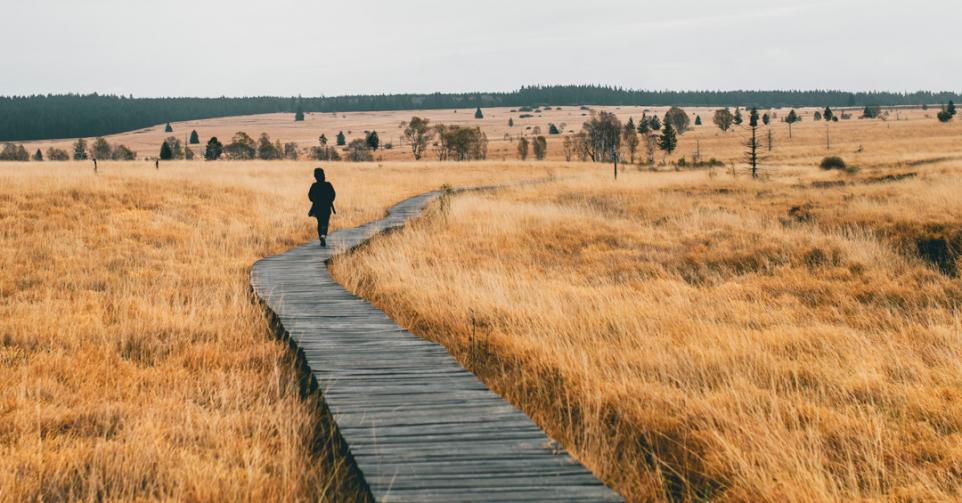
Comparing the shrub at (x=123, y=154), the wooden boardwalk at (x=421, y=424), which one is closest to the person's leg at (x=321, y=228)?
the wooden boardwalk at (x=421, y=424)

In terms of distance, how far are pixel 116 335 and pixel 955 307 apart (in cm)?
971

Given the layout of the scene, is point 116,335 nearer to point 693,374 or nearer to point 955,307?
point 693,374

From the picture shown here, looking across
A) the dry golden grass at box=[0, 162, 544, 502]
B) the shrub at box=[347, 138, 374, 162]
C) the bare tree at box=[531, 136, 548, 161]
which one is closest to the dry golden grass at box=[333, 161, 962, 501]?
the dry golden grass at box=[0, 162, 544, 502]

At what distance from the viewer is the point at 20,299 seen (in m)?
8.05

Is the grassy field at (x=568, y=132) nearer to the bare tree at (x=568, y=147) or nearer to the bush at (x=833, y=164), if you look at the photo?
the bare tree at (x=568, y=147)

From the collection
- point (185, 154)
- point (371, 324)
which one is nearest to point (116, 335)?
point (371, 324)

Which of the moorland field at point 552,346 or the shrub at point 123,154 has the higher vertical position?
the shrub at point 123,154

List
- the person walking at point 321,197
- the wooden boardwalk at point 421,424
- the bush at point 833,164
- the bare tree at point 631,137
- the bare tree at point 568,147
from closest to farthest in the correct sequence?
the wooden boardwalk at point 421,424 → the person walking at point 321,197 → the bush at point 833,164 → the bare tree at point 631,137 → the bare tree at point 568,147

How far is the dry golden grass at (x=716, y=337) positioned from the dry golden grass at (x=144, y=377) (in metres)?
1.79

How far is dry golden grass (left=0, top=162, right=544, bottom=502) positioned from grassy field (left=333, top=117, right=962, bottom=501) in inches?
70.3

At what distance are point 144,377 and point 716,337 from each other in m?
5.34

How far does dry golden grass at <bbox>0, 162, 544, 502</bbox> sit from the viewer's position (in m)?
3.67

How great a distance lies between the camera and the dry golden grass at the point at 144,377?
367 centimetres

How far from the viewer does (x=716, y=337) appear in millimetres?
6688
